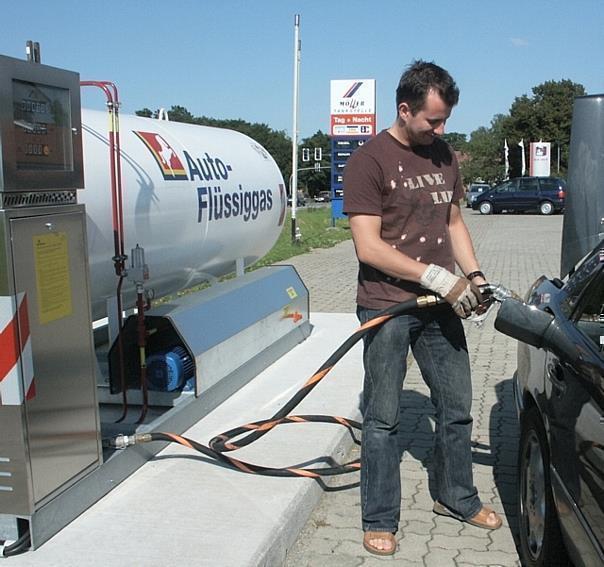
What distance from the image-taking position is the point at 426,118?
3.45 metres

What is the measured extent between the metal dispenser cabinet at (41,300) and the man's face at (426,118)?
1.53 m

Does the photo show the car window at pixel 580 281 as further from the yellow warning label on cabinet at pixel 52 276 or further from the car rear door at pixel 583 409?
the yellow warning label on cabinet at pixel 52 276

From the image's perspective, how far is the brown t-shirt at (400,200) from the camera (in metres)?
Answer: 3.52

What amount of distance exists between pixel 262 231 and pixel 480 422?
2862mm

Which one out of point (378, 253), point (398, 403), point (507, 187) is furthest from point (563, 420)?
point (507, 187)

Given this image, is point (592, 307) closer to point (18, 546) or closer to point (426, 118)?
point (426, 118)

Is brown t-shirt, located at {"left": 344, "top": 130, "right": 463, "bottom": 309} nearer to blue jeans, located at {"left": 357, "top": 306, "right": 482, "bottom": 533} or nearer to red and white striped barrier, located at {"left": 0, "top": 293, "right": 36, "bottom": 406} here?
blue jeans, located at {"left": 357, "top": 306, "right": 482, "bottom": 533}

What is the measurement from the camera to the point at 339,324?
8.48 m

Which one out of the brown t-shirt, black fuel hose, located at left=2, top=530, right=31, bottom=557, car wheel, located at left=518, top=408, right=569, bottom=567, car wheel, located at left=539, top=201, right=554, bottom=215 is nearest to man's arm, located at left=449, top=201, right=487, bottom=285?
the brown t-shirt

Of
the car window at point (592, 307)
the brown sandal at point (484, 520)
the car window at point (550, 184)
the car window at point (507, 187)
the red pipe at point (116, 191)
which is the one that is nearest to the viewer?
the car window at point (592, 307)

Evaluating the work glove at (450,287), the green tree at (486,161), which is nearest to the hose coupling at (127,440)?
the work glove at (450,287)

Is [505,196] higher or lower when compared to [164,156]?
lower

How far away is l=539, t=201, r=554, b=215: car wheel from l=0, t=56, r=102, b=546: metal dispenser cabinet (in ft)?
109

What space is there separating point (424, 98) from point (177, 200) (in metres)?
2.43
